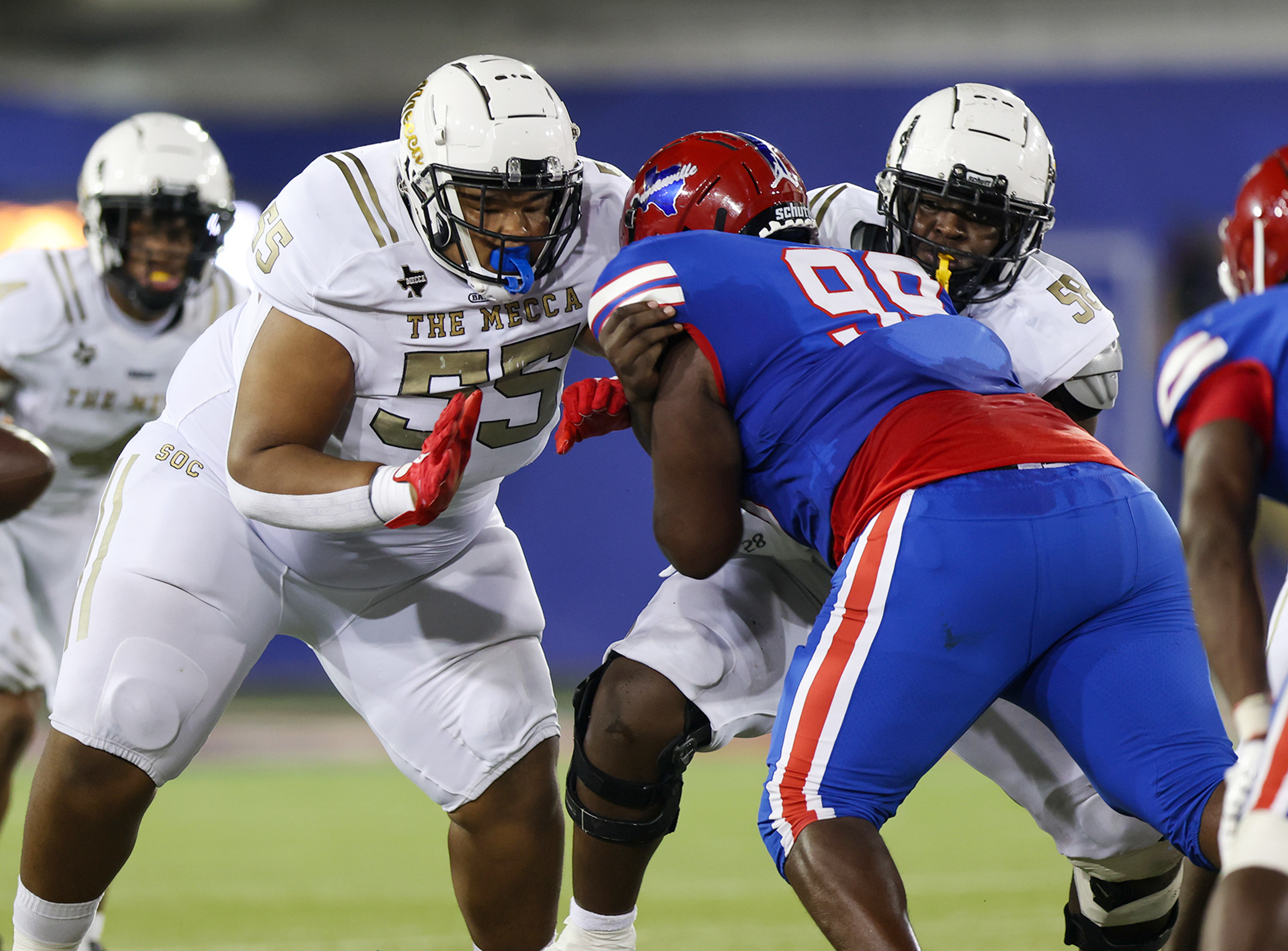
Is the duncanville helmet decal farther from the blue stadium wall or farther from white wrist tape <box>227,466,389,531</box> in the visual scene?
the blue stadium wall

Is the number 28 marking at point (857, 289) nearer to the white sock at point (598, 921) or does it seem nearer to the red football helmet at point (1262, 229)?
the red football helmet at point (1262, 229)

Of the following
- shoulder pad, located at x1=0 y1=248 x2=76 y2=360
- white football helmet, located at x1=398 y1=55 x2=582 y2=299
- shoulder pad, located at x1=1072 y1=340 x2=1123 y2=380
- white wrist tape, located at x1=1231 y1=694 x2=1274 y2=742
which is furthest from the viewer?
shoulder pad, located at x1=0 y1=248 x2=76 y2=360

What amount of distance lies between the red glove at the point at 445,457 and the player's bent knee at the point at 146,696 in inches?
25.1

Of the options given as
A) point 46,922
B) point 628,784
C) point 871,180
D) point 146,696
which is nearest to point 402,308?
point 146,696

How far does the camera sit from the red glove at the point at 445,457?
226 centimetres

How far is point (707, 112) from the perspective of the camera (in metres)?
9.57

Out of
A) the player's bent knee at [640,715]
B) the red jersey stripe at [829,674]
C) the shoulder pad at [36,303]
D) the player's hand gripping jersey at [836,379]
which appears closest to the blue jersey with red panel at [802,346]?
the player's hand gripping jersey at [836,379]

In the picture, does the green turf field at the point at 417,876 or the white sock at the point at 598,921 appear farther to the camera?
the green turf field at the point at 417,876

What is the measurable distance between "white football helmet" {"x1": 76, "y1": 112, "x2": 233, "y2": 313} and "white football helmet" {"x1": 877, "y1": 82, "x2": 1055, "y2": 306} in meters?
2.00

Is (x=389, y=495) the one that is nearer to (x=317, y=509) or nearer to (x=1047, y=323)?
(x=317, y=509)

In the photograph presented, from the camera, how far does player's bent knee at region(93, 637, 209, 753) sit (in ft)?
8.33

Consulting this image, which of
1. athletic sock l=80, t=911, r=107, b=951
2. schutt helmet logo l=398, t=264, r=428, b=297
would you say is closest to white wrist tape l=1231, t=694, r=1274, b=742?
schutt helmet logo l=398, t=264, r=428, b=297

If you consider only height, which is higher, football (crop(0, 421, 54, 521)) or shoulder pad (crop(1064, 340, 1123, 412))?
shoulder pad (crop(1064, 340, 1123, 412))

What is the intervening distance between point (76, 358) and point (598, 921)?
2111 millimetres
